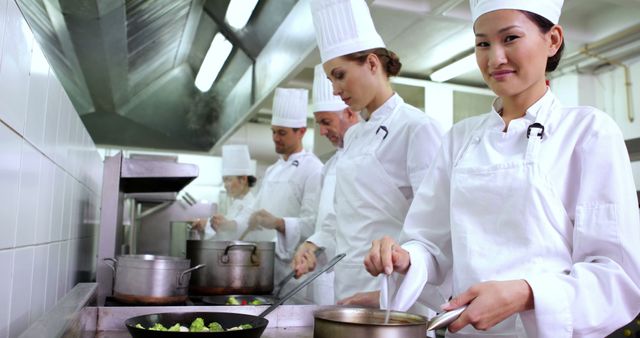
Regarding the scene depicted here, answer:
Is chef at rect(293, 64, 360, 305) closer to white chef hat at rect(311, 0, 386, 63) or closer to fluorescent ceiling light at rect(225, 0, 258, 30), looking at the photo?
fluorescent ceiling light at rect(225, 0, 258, 30)

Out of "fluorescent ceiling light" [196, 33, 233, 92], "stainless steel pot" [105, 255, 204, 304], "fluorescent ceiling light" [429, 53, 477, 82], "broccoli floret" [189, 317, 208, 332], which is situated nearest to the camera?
"broccoli floret" [189, 317, 208, 332]

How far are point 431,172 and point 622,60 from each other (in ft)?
13.9

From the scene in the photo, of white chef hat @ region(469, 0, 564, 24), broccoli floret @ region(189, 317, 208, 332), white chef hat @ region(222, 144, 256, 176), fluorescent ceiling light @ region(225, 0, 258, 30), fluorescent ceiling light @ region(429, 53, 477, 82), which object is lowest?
broccoli floret @ region(189, 317, 208, 332)

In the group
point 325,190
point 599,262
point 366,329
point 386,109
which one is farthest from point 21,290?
point 325,190

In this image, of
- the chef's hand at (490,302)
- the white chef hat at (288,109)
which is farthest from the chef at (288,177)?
the chef's hand at (490,302)

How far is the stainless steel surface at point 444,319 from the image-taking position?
86cm

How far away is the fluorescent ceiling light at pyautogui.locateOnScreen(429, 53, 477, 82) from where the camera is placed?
15.5ft

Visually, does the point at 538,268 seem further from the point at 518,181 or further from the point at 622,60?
the point at 622,60

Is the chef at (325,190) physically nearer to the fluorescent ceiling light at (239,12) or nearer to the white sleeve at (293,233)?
the white sleeve at (293,233)

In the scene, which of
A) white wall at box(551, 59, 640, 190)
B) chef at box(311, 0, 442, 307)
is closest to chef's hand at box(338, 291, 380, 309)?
chef at box(311, 0, 442, 307)

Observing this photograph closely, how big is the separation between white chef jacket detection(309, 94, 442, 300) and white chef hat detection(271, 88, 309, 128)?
4.86ft

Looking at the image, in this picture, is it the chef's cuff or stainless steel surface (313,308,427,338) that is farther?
the chef's cuff

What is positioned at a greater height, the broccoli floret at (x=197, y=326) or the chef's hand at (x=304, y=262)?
the chef's hand at (x=304, y=262)

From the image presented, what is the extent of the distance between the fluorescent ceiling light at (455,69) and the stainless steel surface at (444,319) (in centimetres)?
405
